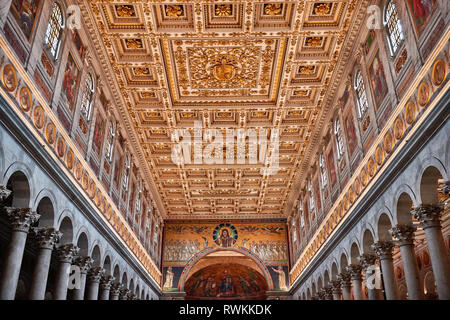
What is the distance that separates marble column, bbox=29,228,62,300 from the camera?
497 inches

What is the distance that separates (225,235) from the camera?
3631cm

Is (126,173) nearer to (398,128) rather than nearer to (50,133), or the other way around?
(50,133)

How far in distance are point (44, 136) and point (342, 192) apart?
1245 cm

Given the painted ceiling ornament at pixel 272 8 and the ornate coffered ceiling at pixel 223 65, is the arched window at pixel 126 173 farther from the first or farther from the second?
the painted ceiling ornament at pixel 272 8

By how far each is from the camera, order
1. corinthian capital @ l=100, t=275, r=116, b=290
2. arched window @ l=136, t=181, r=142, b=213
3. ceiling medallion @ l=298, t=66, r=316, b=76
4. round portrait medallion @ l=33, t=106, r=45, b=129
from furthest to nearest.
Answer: arched window @ l=136, t=181, r=142, b=213
corinthian capital @ l=100, t=275, r=116, b=290
ceiling medallion @ l=298, t=66, r=316, b=76
round portrait medallion @ l=33, t=106, r=45, b=129

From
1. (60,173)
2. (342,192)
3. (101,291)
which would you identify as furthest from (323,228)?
(60,173)

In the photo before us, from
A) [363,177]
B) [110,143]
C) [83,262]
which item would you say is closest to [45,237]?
[83,262]

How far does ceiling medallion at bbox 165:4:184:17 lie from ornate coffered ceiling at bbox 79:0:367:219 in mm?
38

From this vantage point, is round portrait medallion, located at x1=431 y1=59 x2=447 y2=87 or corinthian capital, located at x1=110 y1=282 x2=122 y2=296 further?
corinthian capital, located at x1=110 y1=282 x2=122 y2=296

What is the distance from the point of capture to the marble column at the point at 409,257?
1298cm

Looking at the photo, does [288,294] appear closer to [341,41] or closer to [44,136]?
[341,41]

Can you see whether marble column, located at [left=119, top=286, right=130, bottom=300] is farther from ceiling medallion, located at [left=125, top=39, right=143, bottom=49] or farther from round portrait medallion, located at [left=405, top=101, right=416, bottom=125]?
round portrait medallion, located at [left=405, top=101, right=416, bottom=125]

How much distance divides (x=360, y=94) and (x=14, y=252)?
1342 centimetres

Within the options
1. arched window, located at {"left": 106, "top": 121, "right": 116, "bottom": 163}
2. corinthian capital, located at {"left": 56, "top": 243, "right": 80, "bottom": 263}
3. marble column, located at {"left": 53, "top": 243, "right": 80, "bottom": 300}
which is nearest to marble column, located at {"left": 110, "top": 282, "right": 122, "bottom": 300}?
arched window, located at {"left": 106, "top": 121, "right": 116, "bottom": 163}
